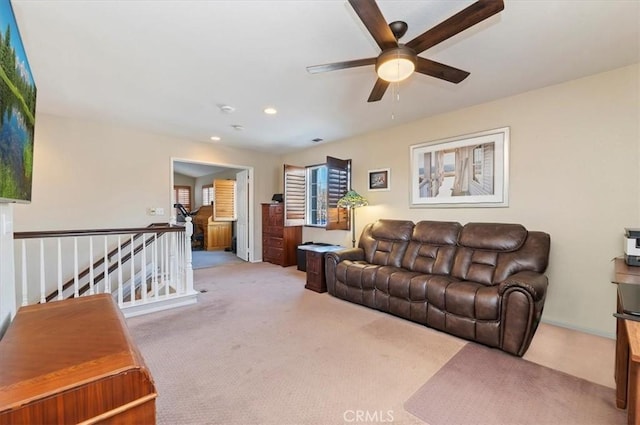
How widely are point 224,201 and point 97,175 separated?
384 centimetres

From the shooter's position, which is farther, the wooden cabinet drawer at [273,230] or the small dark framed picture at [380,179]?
the wooden cabinet drawer at [273,230]

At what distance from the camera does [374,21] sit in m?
1.53

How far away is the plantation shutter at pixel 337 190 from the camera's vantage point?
466 cm

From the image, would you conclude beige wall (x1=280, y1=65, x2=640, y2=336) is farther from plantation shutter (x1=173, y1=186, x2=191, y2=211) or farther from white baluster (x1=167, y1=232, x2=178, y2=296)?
plantation shutter (x1=173, y1=186, x2=191, y2=211)

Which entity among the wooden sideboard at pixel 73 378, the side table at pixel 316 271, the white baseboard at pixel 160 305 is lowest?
the white baseboard at pixel 160 305

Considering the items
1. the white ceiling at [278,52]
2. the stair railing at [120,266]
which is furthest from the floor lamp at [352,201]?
the stair railing at [120,266]

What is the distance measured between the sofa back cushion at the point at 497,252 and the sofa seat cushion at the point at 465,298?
0.22 metres

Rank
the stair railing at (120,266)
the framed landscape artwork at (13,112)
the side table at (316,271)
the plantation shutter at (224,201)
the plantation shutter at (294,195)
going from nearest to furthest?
the framed landscape artwork at (13,112) → the stair railing at (120,266) → the side table at (316,271) → the plantation shutter at (294,195) → the plantation shutter at (224,201)

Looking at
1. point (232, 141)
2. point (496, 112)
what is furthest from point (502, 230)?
point (232, 141)

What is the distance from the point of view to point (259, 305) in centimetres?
343

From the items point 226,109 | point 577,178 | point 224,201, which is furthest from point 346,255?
point 224,201

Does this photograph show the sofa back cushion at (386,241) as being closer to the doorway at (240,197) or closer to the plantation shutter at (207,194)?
the doorway at (240,197)

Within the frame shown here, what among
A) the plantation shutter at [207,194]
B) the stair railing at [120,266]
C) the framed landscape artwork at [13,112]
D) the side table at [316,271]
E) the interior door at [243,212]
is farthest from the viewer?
the plantation shutter at [207,194]

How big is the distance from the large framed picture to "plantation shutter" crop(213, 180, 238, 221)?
5.60m
